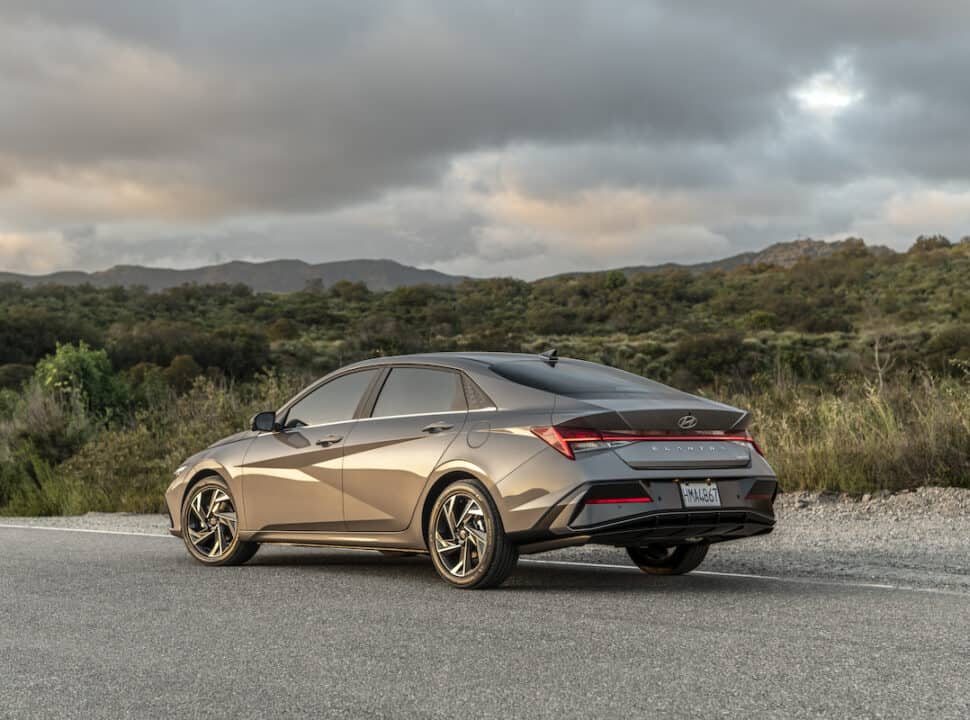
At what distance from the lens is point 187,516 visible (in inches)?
398

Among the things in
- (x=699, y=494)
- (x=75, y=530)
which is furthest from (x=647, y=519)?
(x=75, y=530)

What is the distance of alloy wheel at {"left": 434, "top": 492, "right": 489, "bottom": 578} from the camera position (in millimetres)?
7852

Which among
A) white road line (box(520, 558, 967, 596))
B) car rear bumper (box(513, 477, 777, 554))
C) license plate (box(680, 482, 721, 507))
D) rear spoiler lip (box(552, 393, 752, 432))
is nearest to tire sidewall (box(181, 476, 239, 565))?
white road line (box(520, 558, 967, 596))

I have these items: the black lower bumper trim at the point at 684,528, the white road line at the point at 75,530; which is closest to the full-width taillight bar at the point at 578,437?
the black lower bumper trim at the point at 684,528

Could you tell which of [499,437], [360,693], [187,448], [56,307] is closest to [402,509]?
[499,437]

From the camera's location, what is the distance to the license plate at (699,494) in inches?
301

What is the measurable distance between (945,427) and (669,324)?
2134 inches

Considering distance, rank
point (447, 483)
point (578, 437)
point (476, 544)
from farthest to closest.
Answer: point (447, 483)
point (476, 544)
point (578, 437)

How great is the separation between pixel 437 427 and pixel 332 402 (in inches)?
54.7

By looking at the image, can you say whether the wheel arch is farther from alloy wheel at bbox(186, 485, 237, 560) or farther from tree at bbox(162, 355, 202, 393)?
tree at bbox(162, 355, 202, 393)

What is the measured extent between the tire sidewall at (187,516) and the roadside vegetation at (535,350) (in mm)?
6677

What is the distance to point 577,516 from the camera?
7359mm

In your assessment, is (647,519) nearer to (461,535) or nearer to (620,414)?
(620,414)

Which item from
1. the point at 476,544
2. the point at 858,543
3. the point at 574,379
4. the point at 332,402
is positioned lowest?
the point at 858,543
